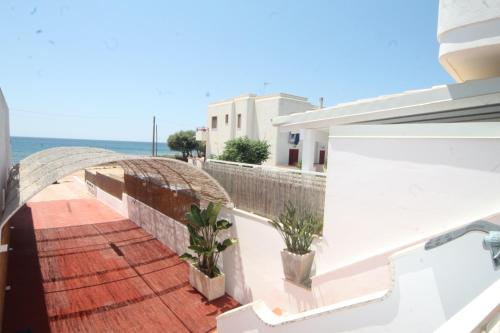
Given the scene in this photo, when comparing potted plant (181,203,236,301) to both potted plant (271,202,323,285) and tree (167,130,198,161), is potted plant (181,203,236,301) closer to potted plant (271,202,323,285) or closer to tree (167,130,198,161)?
potted plant (271,202,323,285)

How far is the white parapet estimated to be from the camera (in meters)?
4.26

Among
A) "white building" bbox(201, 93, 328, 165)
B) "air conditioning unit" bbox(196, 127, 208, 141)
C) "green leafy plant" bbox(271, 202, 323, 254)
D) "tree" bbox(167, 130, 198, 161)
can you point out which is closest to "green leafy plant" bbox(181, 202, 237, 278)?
"green leafy plant" bbox(271, 202, 323, 254)

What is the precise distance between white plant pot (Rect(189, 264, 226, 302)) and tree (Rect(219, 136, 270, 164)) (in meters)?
11.3

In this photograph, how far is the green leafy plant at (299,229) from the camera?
6.55 m

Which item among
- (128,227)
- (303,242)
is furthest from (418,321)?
(128,227)

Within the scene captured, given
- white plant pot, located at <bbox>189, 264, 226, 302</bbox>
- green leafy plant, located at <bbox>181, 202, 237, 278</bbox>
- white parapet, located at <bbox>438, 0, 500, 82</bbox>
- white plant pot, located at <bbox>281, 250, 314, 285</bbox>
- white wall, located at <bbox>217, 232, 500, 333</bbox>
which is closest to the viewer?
white wall, located at <bbox>217, 232, 500, 333</bbox>

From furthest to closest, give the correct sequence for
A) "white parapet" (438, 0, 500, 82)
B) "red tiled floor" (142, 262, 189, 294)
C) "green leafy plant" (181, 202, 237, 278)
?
"red tiled floor" (142, 262, 189, 294) < "green leafy plant" (181, 202, 237, 278) < "white parapet" (438, 0, 500, 82)

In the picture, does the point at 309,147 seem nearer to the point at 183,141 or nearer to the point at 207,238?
the point at 207,238

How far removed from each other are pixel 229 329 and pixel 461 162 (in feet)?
18.7

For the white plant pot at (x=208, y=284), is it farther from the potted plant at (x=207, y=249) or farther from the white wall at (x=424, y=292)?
the white wall at (x=424, y=292)

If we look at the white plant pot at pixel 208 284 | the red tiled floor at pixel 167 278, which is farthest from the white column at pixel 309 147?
the red tiled floor at pixel 167 278

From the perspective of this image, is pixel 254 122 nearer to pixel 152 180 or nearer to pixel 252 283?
pixel 152 180

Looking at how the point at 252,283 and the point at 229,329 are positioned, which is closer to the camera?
the point at 229,329

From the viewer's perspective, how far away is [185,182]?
1160 centimetres
